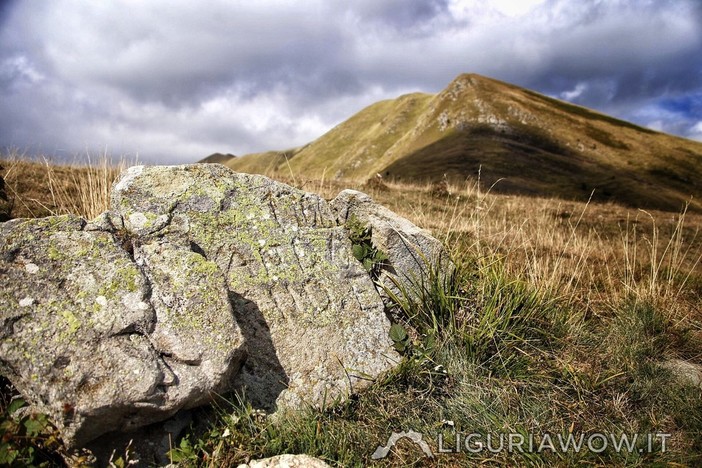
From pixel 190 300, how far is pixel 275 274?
92 cm

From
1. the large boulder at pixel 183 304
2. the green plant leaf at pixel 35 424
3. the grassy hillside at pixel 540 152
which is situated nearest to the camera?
the green plant leaf at pixel 35 424

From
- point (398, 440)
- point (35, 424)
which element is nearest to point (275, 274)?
point (398, 440)

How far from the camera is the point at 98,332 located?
2.77m

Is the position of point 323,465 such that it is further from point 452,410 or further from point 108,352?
point 108,352

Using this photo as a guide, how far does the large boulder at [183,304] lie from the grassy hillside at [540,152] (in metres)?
32.1

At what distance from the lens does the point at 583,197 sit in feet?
129

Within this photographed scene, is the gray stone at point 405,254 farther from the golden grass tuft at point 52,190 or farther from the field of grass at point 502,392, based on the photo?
the golden grass tuft at point 52,190

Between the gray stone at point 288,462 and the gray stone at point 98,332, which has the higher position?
the gray stone at point 98,332

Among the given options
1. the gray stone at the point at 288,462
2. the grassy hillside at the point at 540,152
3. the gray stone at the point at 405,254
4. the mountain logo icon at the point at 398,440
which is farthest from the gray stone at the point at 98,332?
the grassy hillside at the point at 540,152

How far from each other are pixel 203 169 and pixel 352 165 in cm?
9623

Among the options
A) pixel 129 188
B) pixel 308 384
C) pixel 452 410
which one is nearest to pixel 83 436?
pixel 308 384

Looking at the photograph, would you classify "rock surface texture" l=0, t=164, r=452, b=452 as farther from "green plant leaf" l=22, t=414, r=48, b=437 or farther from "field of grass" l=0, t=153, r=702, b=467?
"field of grass" l=0, t=153, r=702, b=467

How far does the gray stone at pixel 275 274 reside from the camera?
3463 mm

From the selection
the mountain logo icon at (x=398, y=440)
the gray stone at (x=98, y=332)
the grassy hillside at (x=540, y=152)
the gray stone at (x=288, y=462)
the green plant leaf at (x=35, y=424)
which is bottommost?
the mountain logo icon at (x=398, y=440)
